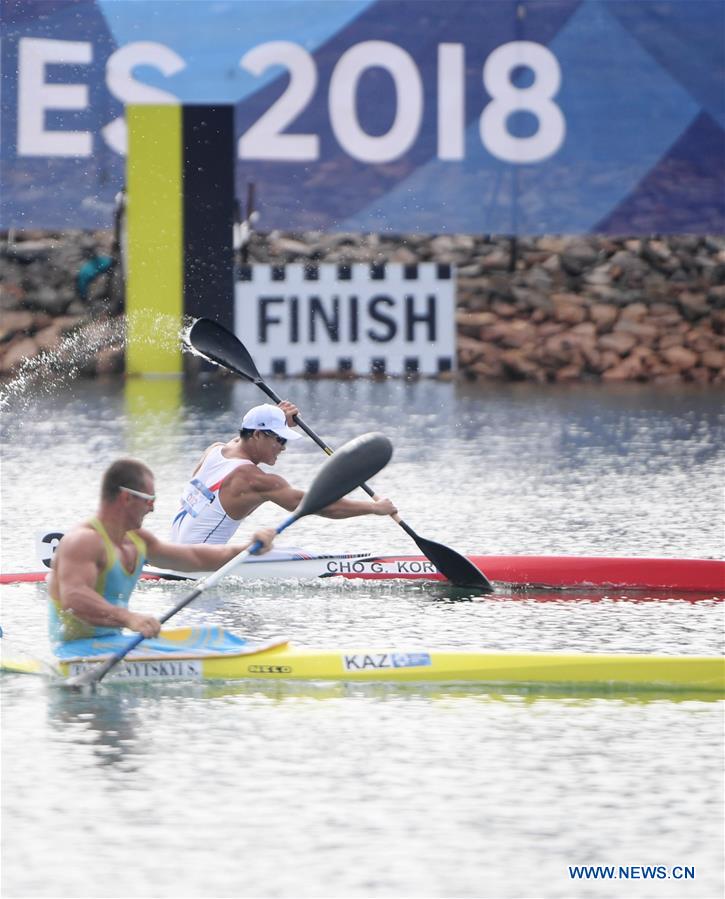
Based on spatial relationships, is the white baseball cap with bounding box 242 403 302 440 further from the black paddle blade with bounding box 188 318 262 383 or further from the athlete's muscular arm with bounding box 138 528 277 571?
the black paddle blade with bounding box 188 318 262 383

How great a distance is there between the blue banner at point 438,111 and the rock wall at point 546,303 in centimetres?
104

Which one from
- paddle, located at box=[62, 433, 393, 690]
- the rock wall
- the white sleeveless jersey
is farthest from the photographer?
the rock wall

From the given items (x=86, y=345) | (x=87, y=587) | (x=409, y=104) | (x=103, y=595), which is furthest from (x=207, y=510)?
(x=86, y=345)

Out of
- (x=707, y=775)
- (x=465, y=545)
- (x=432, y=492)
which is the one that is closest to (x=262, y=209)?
(x=432, y=492)

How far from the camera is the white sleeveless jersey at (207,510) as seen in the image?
1057 centimetres

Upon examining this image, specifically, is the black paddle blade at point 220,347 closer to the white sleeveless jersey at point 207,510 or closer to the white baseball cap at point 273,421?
the white sleeveless jersey at point 207,510

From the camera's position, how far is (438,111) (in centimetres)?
2253

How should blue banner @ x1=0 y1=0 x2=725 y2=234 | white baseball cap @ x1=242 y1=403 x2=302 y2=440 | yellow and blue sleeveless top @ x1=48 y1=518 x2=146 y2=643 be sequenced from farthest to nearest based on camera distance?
blue banner @ x1=0 y1=0 x2=725 y2=234
white baseball cap @ x1=242 y1=403 x2=302 y2=440
yellow and blue sleeveless top @ x1=48 y1=518 x2=146 y2=643

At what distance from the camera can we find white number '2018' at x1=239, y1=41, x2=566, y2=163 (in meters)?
22.3

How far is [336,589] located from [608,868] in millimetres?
4918

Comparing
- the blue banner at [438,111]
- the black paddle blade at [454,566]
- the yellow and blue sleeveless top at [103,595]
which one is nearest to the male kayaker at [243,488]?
the black paddle blade at [454,566]

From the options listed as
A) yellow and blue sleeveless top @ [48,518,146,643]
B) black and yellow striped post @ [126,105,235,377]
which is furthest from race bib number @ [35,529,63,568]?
black and yellow striped post @ [126,105,235,377]

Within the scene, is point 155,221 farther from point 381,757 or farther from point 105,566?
point 381,757

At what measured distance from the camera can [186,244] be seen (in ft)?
75.3
